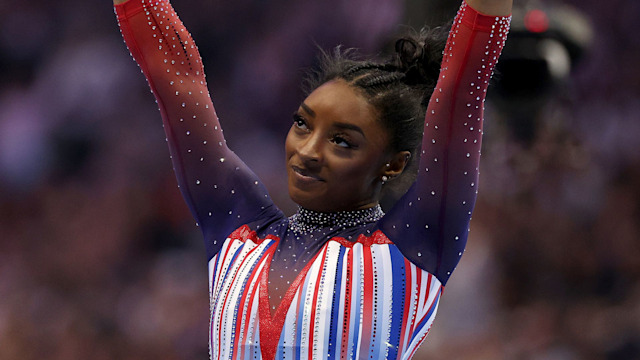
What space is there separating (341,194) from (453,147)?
260 millimetres

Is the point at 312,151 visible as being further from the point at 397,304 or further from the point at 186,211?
the point at 186,211

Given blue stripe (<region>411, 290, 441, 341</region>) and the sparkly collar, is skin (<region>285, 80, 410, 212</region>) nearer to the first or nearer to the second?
the sparkly collar

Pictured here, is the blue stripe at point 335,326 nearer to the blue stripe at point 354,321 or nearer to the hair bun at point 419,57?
the blue stripe at point 354,321

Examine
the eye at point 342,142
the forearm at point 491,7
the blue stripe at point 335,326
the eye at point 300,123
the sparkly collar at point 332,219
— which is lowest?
the blue stripe at point 335,326

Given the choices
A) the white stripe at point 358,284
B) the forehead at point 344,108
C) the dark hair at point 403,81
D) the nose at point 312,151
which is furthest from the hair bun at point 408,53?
the white stripe at point 358,284

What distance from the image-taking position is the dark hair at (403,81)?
59.0 inches

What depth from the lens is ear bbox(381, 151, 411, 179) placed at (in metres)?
1.53

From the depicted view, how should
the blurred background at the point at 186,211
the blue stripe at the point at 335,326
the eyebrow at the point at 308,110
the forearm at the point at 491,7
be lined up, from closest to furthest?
the forearm at the point at 491,7
the blue stripe at the point at 335,326
the eyebrow at the point at 308,110
the blurred background at the point at 186,211

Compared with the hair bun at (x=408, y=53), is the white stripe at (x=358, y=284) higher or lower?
lower

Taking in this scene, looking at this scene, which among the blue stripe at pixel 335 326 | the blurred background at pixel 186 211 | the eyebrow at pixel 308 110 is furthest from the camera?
the blurred background at pixel 186 211

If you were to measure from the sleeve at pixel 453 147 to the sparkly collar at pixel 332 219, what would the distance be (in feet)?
0.40

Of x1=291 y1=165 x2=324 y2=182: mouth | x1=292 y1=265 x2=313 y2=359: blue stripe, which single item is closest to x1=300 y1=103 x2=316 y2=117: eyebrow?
x1=291 y1=165 x2=324 y2=182: mouth

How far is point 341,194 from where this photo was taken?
1.49 meters

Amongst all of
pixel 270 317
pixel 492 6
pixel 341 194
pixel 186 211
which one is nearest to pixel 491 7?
pixel 492 6
